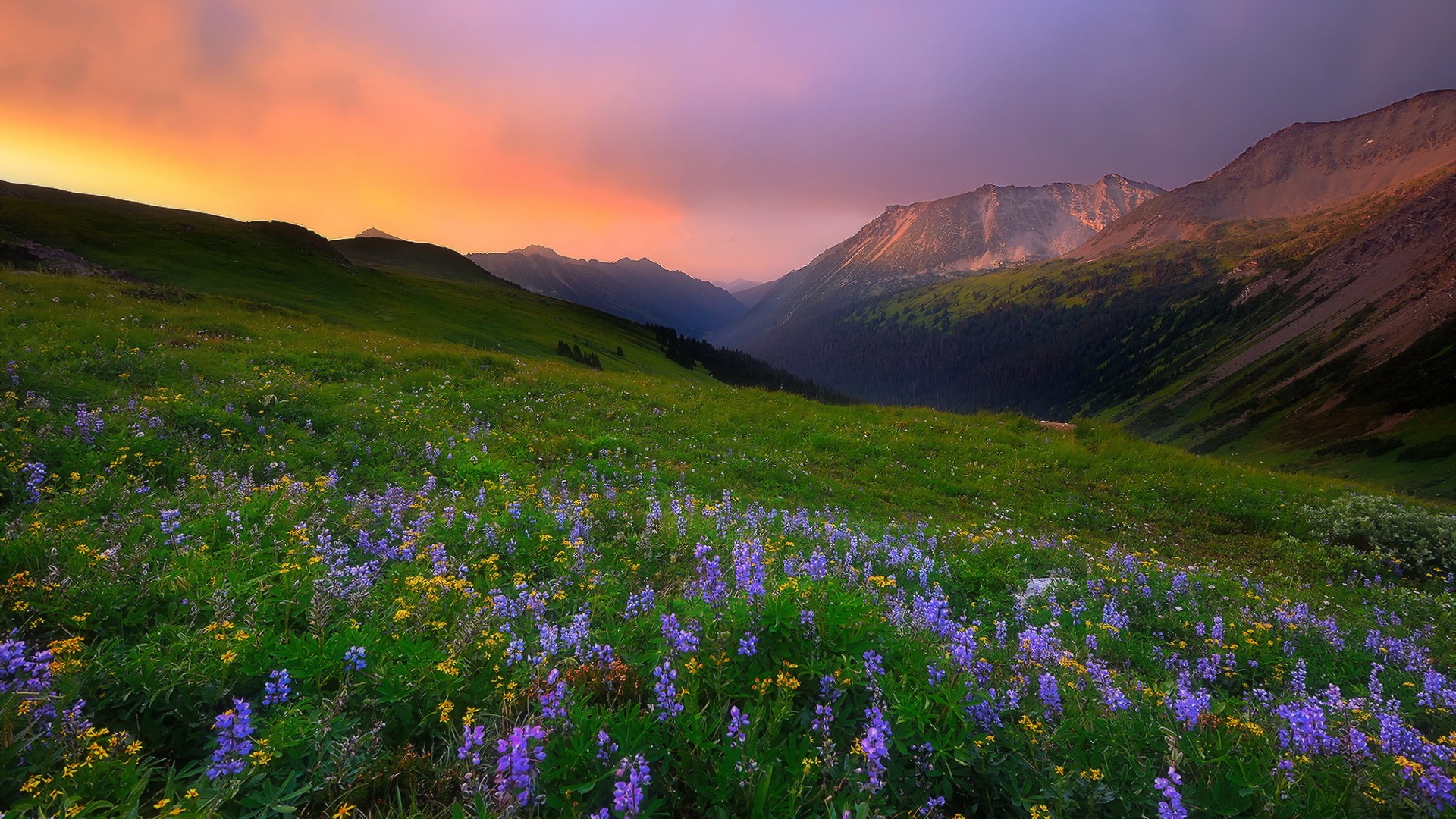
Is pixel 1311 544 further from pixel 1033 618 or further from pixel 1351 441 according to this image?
pixel 1351 441

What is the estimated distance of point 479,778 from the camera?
261 centimetres

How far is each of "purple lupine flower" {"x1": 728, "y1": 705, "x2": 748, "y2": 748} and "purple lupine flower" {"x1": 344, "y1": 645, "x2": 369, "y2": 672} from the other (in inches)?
77.6

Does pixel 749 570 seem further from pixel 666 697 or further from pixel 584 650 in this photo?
pixel 666 697

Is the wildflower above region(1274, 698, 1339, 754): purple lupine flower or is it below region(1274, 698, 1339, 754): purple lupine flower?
below

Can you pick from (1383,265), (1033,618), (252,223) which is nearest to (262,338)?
(1033,618)

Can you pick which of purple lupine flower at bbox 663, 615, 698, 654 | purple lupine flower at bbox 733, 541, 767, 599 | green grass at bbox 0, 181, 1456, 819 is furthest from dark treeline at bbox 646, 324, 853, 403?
purple lupine flower at bbox 663, 615, 698, 654

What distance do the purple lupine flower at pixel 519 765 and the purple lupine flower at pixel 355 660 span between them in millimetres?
1065

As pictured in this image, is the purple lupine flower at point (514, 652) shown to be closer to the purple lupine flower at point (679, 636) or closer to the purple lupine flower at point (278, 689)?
the purple lupine flower at point (679, 636)

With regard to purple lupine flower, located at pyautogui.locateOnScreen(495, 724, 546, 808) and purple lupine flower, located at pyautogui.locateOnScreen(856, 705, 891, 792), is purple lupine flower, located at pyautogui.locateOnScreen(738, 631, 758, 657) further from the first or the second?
purple lupine flower, located at pyautogui.locateOnScreen(495, 724, 546, 808)

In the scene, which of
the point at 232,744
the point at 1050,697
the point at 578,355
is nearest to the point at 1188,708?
the point at 1050,697

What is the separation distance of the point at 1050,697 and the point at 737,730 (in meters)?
1.97

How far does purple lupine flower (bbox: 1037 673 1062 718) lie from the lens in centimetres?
337

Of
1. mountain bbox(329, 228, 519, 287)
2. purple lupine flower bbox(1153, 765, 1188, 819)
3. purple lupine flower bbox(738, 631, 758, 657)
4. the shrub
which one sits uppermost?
mountain bbox(329, 228, 519, 287)

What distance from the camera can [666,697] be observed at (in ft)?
9.82
